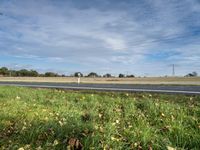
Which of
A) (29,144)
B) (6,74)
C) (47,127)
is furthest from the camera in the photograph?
(6,74)

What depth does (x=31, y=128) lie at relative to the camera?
7508 mm

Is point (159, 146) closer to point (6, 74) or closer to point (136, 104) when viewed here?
point (136, 104)

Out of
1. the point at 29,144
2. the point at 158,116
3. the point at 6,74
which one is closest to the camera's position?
the point at 29,144

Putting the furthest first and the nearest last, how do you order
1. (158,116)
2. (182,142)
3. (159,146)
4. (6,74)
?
(6,74), (158,116), (182,142), (159,146)

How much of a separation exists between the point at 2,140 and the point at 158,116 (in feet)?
13.6

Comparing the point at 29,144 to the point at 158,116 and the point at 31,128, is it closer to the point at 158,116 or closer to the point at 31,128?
the point at 31,128

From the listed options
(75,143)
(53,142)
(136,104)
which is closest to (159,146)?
(75,143)

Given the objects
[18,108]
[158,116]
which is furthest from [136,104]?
[18,108]

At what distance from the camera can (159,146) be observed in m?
5.97

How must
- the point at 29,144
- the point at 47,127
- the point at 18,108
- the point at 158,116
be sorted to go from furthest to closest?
the point at 18,108, the point at 158,116, the point at 47,127, the point at 29,144

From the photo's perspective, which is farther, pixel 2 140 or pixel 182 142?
pixel 2 140

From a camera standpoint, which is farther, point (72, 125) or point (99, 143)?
point (72, 125)

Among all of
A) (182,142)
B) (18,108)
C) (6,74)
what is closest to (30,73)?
(6,74)

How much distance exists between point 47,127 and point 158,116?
3.29m
